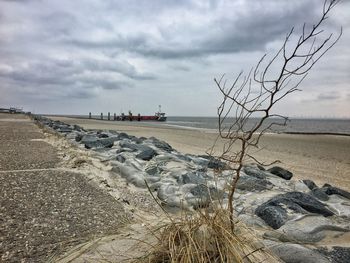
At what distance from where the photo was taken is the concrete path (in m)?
3.16

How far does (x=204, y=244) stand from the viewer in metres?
2.38

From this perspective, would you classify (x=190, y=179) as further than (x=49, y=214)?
Yes

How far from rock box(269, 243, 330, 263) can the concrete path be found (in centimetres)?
157

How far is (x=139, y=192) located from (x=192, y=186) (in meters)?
0.87

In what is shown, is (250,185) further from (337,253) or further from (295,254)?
(295,254)

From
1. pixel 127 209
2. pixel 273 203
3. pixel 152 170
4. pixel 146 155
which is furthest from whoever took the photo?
pixel 146 155

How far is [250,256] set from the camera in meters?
2.52

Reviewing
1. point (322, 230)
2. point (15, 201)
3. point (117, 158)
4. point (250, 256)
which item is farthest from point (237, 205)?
point (117, 158)

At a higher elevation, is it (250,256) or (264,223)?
(250,256)

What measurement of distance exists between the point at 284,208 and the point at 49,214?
2.94 m

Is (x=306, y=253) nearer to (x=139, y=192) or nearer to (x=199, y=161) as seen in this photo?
(x=139, y=192)

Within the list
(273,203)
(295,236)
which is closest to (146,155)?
(273,203)

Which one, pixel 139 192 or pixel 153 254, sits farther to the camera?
pixel 139 192

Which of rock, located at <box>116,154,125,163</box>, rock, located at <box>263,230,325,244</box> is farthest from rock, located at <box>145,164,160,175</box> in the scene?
rock, located at <box>263,230,325,244</box>
